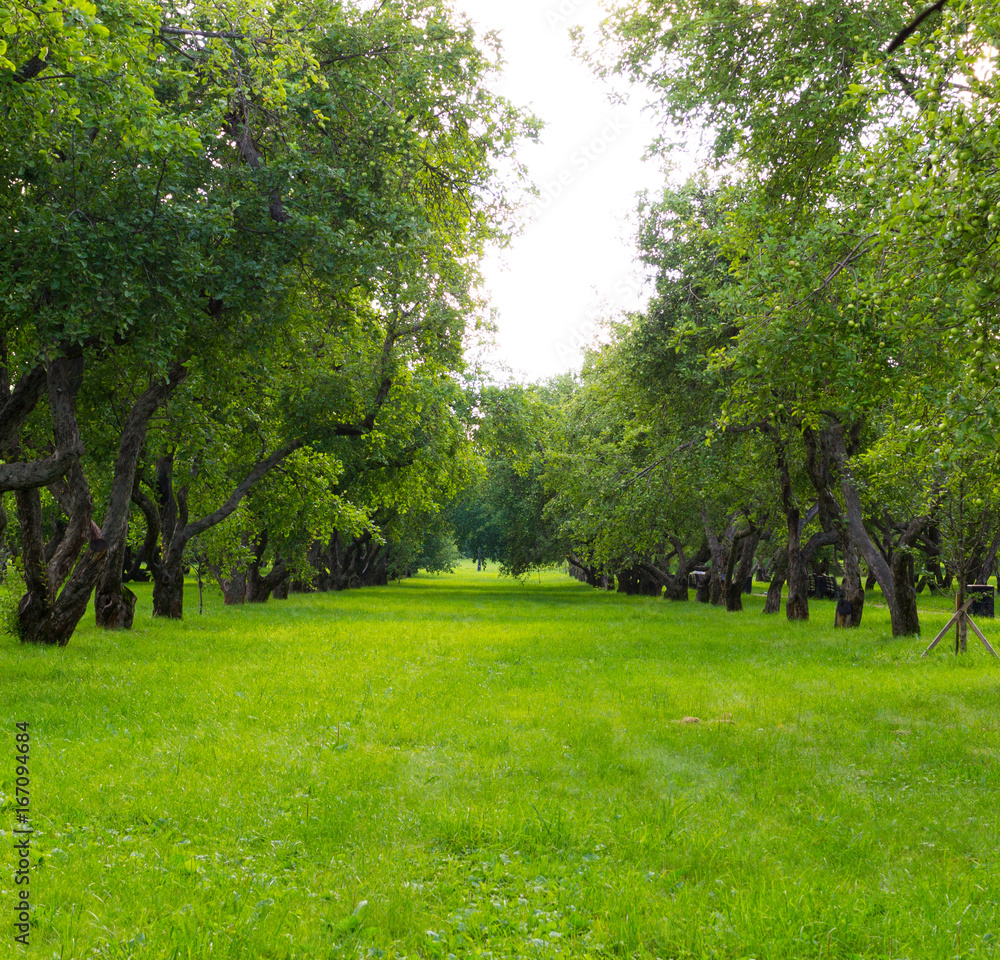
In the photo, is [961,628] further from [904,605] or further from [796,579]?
[796,579]

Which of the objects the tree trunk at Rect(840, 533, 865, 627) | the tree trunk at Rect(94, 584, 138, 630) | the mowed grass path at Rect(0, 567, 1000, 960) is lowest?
the mowed grass path at Rect(0, 567, 1000, 960)

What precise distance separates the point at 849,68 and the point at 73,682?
16.2 metres

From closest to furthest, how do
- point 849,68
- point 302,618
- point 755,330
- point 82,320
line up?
1. point 755,330
2. point 82,320
3. point 849,68
4. point 302,618

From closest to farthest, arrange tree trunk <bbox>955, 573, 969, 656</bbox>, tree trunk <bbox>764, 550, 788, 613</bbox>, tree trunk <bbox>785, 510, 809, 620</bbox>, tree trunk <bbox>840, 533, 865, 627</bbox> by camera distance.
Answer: tree trunk <bbox>955, 573, 969, 656</bbox>, tree trunk <bbox>840, 533, 865, 627</bbox>, tree trunk <bbox>785, 510, 809, 620</bbox>, tree trunk <bbox>764, 550, 788, 613</bbox>

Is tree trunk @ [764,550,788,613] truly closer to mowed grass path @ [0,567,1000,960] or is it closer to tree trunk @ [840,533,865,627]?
tree trunk @ [840,533,865,627]

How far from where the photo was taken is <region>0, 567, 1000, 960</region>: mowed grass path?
17.5 feet

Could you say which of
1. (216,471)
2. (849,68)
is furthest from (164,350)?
(849,68)

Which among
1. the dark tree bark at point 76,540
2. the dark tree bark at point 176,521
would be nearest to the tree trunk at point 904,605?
the dark tree bark at point 176,521

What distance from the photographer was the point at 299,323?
52.9 feet

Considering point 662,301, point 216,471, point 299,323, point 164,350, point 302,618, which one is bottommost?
point 302,618

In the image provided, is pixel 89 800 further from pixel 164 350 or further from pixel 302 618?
pixel 302 618

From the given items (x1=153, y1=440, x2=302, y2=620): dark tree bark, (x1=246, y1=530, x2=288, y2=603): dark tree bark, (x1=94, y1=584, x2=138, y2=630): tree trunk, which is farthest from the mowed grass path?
(x1=246, y1=530, x2=288, y2=603): dark tree bark

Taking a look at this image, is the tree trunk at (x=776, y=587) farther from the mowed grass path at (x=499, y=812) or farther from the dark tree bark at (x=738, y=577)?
the mowed grass path at (x=499, y=812)

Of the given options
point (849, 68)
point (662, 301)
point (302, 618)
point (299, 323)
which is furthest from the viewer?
point (302, 618)
